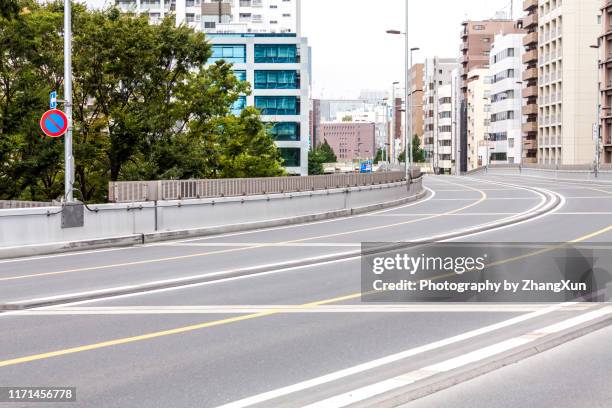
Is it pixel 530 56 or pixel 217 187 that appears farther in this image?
pixel 530 56

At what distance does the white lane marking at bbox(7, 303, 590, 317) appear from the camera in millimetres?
11328

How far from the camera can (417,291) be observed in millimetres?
13078

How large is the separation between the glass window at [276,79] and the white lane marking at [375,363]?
91.0 metres

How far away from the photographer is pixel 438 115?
184 m

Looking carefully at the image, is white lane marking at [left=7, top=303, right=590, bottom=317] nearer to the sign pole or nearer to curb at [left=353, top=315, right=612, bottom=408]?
curb at [left=353, top=315, right=612, bottom=408]

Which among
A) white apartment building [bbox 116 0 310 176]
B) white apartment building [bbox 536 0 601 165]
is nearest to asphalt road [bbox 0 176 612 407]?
white apartment building [bbox 116 0 310 176]

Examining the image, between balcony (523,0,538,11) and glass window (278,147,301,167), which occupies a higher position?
balcony (523,0,538,11)

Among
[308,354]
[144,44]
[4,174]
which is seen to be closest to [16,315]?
[308,354]

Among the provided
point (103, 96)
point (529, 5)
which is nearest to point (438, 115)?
point (529, 5)

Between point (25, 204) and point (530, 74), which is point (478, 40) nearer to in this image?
point (530, 74)

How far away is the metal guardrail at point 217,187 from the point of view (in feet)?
78.0

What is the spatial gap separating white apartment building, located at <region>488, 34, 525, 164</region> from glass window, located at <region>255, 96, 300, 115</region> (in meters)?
45.1

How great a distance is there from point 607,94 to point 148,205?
77464mm

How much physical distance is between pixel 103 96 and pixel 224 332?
34053 mm
